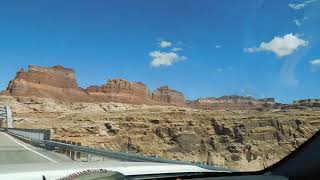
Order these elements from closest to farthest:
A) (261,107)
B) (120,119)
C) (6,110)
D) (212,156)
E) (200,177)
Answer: (200,177) < (261,107) < (212,156) < (120,119) < (6,110)

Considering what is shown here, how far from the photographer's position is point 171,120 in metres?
94.7

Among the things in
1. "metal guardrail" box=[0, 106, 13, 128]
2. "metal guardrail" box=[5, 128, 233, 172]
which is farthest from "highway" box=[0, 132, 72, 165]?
"metal guardrail" box=[0, 106, 13, 128]

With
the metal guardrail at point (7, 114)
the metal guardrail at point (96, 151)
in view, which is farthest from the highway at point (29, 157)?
the metal guardrail at point (7, 114)

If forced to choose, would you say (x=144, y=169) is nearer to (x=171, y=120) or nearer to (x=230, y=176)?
(x=230, y=176)

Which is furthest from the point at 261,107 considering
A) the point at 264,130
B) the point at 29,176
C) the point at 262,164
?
the point at 29,176

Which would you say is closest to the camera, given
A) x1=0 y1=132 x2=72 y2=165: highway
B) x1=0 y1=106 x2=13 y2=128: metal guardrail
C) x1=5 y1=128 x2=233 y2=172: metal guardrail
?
x1=5 y1=128 x2=233 y2=172: metal guardrail

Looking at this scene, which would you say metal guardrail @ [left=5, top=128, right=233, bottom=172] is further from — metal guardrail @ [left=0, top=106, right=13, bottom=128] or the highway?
metal guardrail @ [left=0, top=106, right=13, bottom=128]

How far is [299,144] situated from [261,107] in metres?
1.00

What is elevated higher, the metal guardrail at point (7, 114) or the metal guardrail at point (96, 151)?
the metal guardrail at point (7, 114)

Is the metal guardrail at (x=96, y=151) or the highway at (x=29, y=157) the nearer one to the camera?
the metal guardrail at (x=96, y=151)

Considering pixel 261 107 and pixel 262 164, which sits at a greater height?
pixel 261 107

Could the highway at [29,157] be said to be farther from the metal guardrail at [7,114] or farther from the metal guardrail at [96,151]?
the metal guardrail at [7,114]

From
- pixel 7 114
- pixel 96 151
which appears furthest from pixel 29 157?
pixel 7 114

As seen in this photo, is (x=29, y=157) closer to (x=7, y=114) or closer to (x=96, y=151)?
(x=96, y=151)
